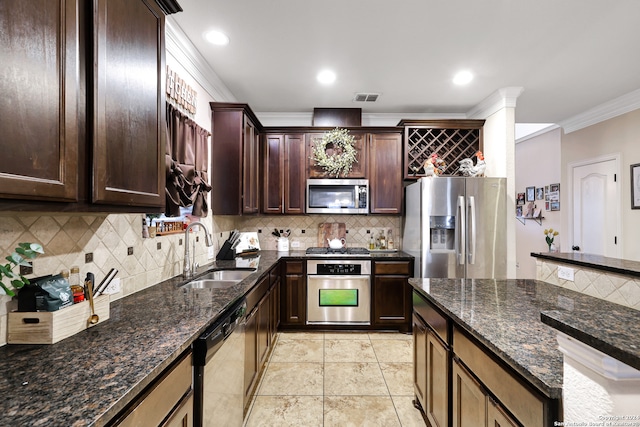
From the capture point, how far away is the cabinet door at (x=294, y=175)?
3695 millimetres

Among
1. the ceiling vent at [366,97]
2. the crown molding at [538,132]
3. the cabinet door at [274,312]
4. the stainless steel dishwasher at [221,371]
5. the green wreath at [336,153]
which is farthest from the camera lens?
the crown molding at [538,132]

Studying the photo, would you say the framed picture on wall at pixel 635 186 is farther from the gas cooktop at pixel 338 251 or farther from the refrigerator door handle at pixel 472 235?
the gas cooktop at pixel 338 251

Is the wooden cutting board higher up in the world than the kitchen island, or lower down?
higher up

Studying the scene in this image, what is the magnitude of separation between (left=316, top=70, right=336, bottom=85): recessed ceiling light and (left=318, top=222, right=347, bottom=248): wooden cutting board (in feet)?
5.99

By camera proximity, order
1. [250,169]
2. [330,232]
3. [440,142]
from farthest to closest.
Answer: [330,232], [440,142], [250,169]

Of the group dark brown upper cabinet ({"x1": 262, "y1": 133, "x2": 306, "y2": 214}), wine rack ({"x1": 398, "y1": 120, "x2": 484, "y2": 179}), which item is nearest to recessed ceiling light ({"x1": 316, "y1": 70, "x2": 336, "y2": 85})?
dark brown upper cabinet ({"x1": 262, "y1": 133, "x2": 306, "y2": 214})

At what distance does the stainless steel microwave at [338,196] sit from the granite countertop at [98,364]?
2267mm

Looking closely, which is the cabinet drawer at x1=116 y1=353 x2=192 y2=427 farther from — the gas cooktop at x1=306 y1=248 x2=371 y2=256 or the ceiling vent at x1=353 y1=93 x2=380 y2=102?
the ceiling vent at x1=353 y1=93 x2=380 y2=102

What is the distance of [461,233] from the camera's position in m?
3.13

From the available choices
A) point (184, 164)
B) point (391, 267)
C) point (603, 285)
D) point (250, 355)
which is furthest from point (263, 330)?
point (603, 285)

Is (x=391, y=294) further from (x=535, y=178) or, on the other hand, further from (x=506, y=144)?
(x=535, y=178)

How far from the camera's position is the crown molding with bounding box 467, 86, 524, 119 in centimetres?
324

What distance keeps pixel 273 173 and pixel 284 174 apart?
14 cm

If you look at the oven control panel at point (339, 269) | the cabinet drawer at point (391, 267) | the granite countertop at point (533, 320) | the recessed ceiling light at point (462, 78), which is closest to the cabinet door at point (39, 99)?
the granite countertop at point (533, 320)
